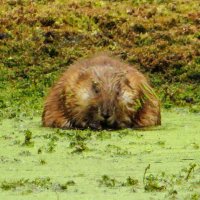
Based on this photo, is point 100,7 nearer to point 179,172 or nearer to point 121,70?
point 121,70

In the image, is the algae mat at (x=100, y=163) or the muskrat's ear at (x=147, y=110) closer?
the algae mat at (x=100, y=163)

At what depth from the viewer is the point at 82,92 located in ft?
33.7

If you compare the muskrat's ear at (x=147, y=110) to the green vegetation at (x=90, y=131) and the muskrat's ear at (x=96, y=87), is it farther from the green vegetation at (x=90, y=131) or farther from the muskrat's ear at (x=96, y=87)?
the muskrat's ear at (x=96, y=87)

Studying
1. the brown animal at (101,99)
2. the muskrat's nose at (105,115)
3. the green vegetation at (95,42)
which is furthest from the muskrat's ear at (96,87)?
the green vegetation at (95,42)

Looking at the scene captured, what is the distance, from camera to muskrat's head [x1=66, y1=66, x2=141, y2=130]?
10023 millimetres

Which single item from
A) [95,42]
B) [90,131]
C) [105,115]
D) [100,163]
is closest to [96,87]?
[105,115]

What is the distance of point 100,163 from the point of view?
7.73m

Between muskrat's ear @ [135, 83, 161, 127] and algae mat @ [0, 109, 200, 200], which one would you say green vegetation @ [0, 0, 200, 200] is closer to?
algae mat @ [0, 109, 200, 200]

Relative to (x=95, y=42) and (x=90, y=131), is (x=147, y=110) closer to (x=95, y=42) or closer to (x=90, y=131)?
(x=90, y=131)

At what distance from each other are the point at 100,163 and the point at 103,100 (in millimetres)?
2359

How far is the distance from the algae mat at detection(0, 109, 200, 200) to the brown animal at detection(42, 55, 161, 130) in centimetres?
18

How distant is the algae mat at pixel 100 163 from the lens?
6.54m

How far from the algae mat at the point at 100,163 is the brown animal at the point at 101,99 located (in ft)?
0.58

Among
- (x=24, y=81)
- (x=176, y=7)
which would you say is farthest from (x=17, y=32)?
(x=176, y=7)
